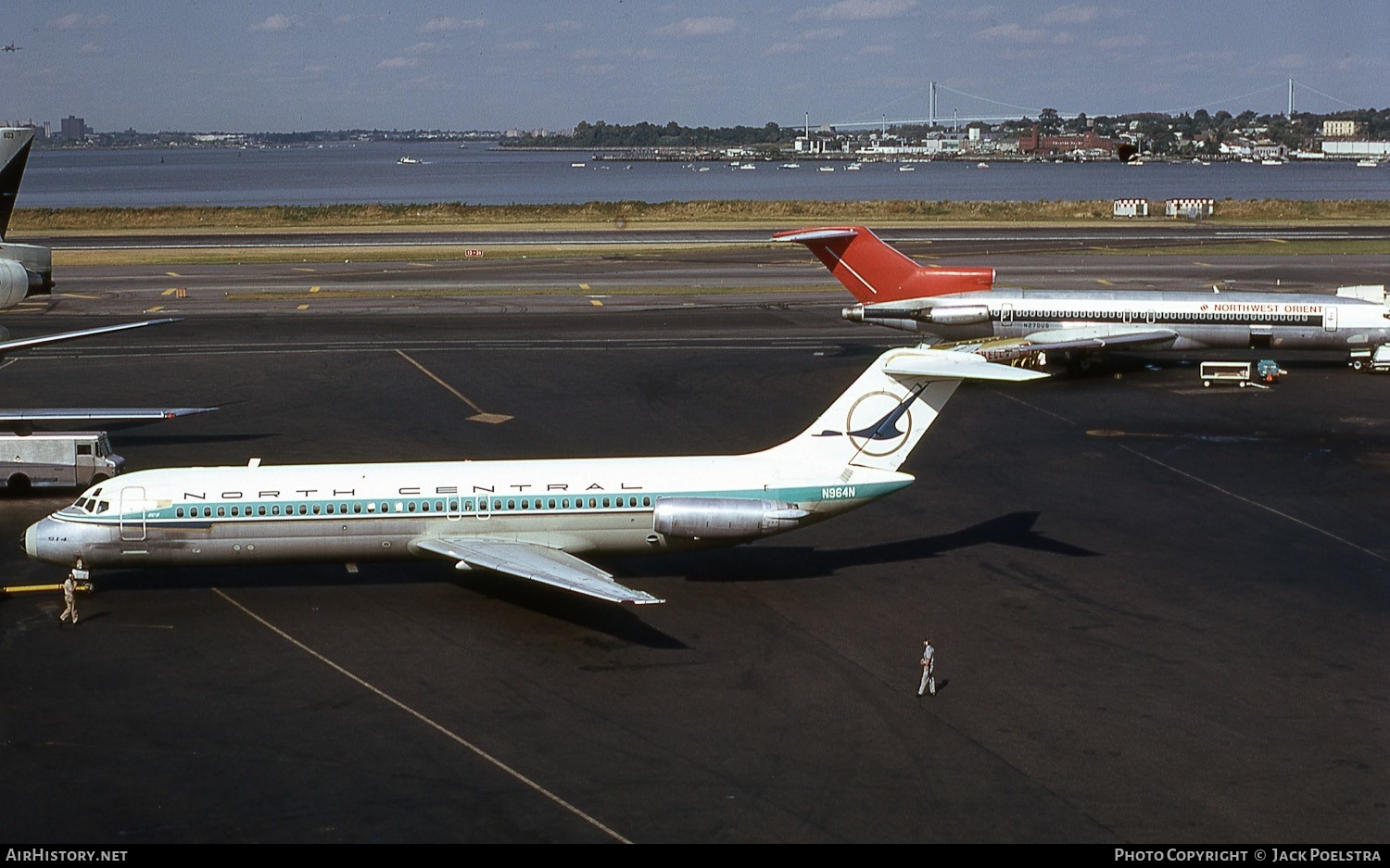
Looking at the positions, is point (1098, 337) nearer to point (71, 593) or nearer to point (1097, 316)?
point (1097, 316)

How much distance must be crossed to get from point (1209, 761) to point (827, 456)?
1180 centimetres

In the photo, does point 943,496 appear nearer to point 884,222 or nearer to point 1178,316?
point 1178,316

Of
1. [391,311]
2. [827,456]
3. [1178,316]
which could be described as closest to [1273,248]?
[1178,316]

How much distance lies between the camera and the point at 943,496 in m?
40.7

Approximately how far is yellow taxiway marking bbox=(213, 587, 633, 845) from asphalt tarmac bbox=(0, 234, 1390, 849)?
0.07 metres

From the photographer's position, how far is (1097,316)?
59.5 meters

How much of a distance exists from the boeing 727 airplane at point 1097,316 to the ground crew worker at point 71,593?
34712mm

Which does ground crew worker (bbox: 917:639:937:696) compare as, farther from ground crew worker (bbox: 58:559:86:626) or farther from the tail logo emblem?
ground crew worker (bbox: 58:559:86:626)

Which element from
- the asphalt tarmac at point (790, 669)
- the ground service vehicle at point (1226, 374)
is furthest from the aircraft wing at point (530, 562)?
the ground service vehicle at point (1226, 374)

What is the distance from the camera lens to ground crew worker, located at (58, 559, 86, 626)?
1178 inches

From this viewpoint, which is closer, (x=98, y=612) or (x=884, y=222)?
(x=98, y=612)

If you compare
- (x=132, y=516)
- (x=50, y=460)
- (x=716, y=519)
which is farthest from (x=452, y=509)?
(x=50, y=460)

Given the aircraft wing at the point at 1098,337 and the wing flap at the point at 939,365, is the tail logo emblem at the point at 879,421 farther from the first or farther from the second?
the aircraft wing at the point at 1098,337

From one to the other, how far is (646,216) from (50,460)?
4225 inches
